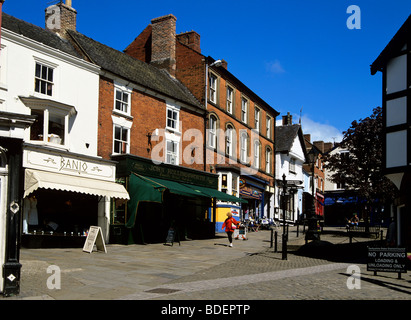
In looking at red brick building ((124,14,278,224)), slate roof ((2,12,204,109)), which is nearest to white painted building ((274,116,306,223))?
red brick building ((124,14,278,224))

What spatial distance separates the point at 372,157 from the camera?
1033 inches

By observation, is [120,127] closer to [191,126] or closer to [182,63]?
[191,126]

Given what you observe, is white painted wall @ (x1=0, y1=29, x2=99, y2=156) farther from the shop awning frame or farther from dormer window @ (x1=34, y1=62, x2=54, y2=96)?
the shop awning frame

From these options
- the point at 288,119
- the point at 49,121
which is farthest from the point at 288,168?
the point at 49,121

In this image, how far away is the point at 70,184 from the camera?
55.9 feet

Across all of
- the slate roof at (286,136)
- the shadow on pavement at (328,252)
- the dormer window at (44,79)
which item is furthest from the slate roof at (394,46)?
the slate roof at (286,136)

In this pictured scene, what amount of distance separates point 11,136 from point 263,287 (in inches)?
241

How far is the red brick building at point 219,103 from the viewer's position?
28.8 meters

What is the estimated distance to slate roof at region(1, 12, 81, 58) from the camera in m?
18.3

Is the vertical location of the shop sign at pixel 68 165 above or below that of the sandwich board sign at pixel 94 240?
above

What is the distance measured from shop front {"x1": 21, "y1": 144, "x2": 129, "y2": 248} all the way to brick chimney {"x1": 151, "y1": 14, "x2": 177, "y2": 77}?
37.5ft

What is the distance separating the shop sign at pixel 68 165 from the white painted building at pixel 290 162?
21.9m

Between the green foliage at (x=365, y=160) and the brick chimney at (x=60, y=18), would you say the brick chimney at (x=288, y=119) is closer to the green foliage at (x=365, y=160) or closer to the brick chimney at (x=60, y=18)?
the green foliage at (x=365, y=160)
